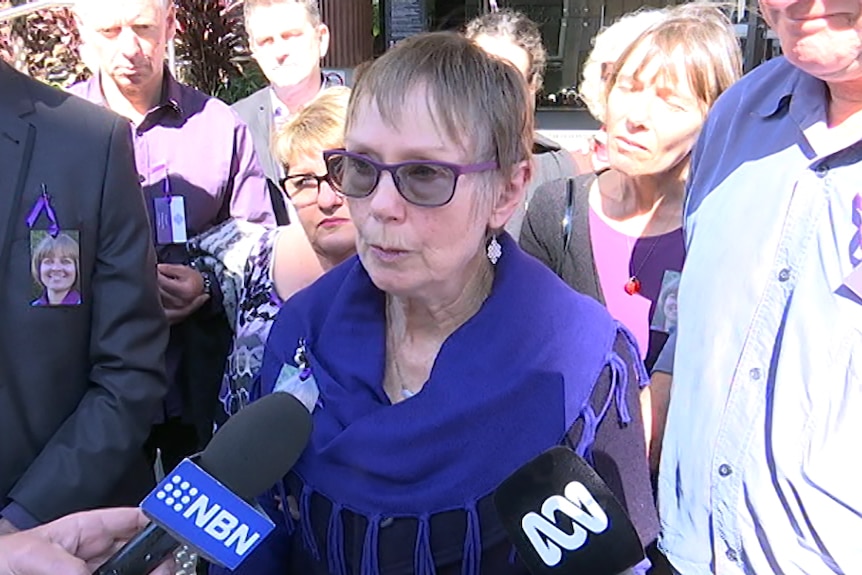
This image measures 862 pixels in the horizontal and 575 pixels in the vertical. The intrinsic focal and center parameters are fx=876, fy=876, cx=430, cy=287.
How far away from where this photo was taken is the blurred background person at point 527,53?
9.59 ft

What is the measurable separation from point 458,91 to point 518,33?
1.86m

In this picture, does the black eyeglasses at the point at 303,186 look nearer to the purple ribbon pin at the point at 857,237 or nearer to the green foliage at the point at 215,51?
the purple ribbon pin at the point at 857,237

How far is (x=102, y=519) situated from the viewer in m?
1.46

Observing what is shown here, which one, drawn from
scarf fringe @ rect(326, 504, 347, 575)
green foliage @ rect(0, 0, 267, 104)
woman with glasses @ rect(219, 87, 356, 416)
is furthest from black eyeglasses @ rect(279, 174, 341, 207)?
green foliage @ rect(0, 0, 267, 104)

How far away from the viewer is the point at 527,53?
3143 mm

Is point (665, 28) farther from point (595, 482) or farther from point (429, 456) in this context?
point (595, 482)

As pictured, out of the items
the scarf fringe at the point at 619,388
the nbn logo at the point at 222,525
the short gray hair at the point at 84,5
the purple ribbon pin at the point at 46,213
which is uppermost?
the short gray hair at the point at 84,5

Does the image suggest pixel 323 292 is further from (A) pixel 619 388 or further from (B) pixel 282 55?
(B) pixel 282 55

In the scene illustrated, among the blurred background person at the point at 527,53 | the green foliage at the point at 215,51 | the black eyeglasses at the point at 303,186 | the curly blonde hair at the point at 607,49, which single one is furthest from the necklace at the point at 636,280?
the green foliage at the point at 215,51

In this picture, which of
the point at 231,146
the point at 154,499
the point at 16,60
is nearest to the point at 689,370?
the point at 154,499

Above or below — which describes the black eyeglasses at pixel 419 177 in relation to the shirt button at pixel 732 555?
above

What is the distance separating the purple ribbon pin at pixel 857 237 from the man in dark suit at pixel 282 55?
2522 millimetres

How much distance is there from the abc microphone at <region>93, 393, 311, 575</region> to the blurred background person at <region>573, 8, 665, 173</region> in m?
1.55

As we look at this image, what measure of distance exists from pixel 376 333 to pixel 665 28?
121 centimetres
